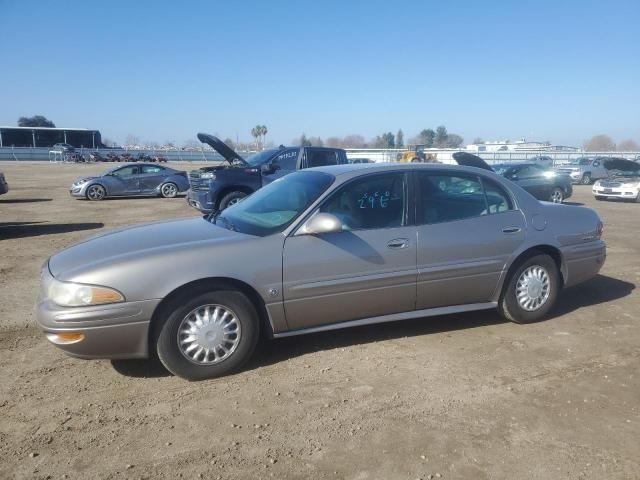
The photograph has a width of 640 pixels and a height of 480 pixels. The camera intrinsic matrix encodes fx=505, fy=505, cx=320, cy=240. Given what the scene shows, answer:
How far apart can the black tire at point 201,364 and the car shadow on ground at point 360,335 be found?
8.6 inches

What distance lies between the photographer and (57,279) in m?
3.50

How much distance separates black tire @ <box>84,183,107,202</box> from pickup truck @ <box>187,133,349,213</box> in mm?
6769

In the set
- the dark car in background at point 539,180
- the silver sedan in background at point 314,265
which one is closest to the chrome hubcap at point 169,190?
the dark car in background at point 539,180

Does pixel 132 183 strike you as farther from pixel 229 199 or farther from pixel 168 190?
pixel 229 199

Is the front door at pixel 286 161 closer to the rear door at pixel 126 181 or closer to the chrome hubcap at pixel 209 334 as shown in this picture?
the chrome hubcap at pixel 209 334

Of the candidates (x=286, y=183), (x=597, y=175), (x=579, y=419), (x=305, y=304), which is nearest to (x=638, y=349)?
(x=579, y=419)

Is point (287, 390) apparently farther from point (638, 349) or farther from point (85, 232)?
point (85, 232)

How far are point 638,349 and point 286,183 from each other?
3384 mm

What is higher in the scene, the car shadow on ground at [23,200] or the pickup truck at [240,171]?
the pickup truck at [240,171]

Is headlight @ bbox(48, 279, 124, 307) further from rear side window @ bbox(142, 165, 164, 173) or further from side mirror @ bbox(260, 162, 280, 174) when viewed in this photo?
rear side window @ bbox(142, 165, 164, 173)

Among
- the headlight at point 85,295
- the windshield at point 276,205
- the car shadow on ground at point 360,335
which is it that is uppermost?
the windshield at point 276,205

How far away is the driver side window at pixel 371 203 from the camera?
4105mm

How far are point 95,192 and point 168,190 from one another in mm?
2457

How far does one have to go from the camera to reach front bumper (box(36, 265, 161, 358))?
3363mm
